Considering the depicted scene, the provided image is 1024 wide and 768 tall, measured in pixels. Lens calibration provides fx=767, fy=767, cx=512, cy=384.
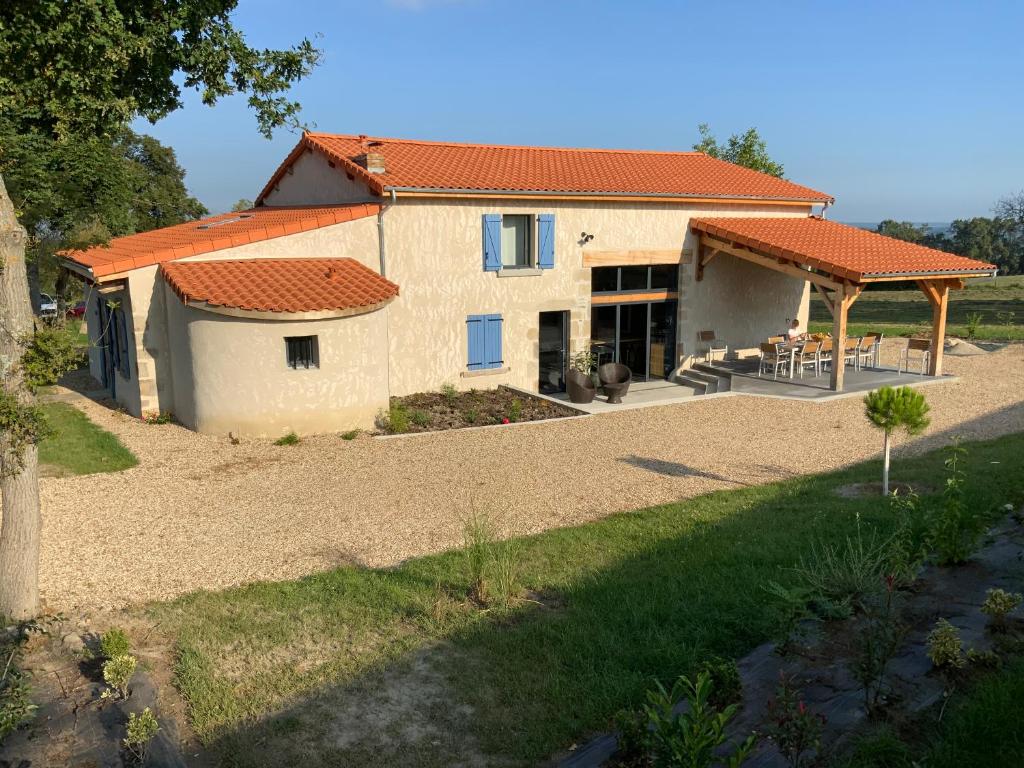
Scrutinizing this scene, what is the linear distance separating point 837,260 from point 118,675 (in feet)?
46.7

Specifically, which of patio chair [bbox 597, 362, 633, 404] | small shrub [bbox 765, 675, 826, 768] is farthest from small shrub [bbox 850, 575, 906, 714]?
patio chair [bbox 597, 362, 633, 404]

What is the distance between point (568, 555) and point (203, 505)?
457cm

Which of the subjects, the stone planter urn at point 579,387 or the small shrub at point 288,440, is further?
the stone planter urn at point 579,387

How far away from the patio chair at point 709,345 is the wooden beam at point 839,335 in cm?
300

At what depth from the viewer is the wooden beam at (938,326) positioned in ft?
54.1

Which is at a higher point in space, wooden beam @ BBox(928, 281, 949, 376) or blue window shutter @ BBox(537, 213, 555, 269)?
blue window shutter @ BBox(537, 213, 555, 269)

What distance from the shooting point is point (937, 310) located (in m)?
16.6

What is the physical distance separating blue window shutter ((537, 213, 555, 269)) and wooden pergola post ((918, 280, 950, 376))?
7724 mm

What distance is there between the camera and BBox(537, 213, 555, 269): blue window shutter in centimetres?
1556

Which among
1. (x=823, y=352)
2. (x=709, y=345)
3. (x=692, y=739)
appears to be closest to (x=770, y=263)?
(x=709, y=345)

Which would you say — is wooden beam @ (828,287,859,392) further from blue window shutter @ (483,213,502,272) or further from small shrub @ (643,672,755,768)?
small shrub @ (643,672,755,768)

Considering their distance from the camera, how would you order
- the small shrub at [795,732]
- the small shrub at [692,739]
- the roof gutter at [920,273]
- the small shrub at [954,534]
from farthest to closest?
1. the roof gutter at [920,273]
2. the small shrub at [954,534]
3. the small shrub at [795,732]
4. the small shrub at [692,739]

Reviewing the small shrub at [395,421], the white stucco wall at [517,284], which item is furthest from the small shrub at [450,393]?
the small shrub at [395,421]

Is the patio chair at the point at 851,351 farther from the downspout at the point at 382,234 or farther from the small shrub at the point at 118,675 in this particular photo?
the small shrub at the point at 118,675
